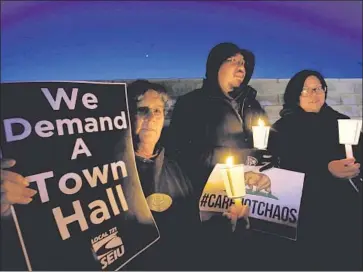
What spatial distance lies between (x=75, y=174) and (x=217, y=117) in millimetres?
894

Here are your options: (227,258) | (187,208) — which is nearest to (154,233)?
(187,208)

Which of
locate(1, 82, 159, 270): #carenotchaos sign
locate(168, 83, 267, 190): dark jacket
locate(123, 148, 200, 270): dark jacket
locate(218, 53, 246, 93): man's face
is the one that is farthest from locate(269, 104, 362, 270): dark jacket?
locate(1, 82, 159, 270): #carenotchaos sign

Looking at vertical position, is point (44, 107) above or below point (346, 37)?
below

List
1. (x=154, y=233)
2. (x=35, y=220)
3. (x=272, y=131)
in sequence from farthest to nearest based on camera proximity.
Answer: (x=272, y=131), (x=154, y=233), (x=35, y=220)

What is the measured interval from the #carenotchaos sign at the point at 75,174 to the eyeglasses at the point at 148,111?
0.08m

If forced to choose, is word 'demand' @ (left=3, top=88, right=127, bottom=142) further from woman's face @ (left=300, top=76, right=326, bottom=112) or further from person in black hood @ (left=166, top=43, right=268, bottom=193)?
woman's face @ (left=300, top=76, right=326, bottom=112)

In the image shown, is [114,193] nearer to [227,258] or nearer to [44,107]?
[44,107]

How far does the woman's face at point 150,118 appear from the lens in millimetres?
2441

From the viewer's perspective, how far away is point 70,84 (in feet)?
7.55

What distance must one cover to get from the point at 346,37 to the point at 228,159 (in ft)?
3.50

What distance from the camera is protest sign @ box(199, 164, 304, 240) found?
253 cm

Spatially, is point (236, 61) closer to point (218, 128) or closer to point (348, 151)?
point (218, 128)

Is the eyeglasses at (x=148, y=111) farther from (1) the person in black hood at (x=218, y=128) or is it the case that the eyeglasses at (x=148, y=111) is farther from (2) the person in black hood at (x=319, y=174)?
(2) the person in black hood at (x=319, y=174)

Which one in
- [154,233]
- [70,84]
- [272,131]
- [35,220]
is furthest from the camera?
[272,131]
